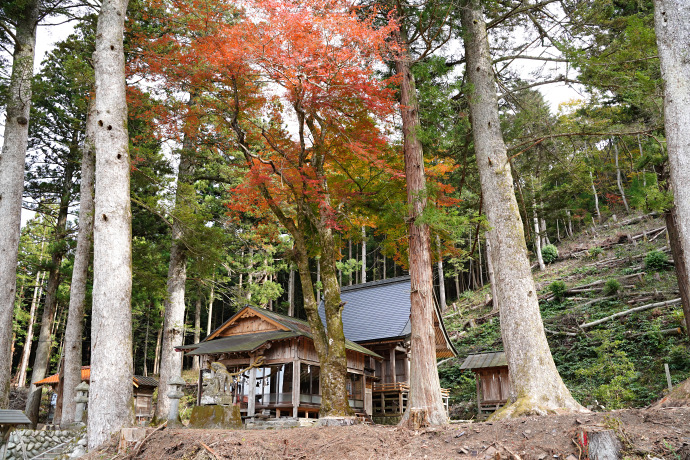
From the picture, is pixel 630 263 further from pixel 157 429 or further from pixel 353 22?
pixel 157 429

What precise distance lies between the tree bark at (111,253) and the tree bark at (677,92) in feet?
24.6

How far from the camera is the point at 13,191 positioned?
10047 millimetres

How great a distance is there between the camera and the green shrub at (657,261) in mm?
19594

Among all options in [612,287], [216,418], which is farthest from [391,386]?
[612,287]

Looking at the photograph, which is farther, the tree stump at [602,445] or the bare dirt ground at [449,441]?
the bare dirt ground at [449,441]

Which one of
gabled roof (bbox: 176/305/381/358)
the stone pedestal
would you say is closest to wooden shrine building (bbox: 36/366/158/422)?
gabled roof (bbox: 176/305/381/358)

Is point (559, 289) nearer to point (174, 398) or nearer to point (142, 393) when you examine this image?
point (174, 398)

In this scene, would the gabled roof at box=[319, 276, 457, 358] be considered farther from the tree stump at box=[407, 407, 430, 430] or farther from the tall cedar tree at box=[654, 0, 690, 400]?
the tall cedar tree at box=[654, 0, 690, 400]

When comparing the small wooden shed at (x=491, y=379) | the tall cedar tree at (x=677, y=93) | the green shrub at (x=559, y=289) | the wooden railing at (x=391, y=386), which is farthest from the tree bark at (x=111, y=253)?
the green shrub at (x=559, y=289)

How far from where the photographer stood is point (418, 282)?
7.84 meters

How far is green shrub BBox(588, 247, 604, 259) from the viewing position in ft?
83.6

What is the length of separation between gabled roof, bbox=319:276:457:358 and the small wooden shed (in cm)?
273

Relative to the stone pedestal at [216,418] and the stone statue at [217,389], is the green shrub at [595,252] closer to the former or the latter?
the stone statue at [217,389]

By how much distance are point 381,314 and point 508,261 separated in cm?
1109
